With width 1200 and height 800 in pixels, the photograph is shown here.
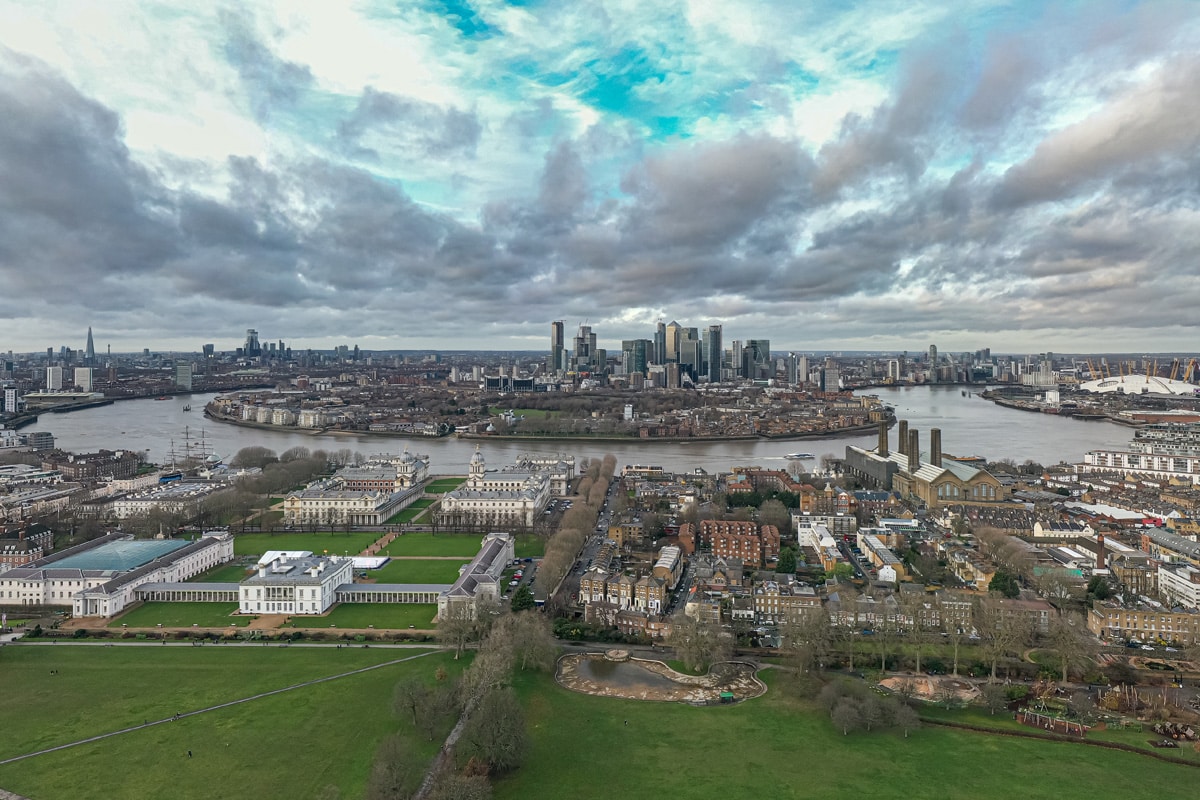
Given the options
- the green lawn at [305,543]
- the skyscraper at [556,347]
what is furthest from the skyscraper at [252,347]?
the green lawn at [305,543]

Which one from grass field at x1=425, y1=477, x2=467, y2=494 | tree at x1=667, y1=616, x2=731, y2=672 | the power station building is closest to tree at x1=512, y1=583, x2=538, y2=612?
tree at x1=667, y1=616, x2=731, y2=672

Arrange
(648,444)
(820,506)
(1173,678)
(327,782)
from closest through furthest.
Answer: (327,782)
(1173,678)
(820,506)
(648,444)

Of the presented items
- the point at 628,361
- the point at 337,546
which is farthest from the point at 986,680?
the point at 628,361

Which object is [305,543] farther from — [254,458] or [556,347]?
[556,347]

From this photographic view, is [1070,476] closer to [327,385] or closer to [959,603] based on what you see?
[959,603]

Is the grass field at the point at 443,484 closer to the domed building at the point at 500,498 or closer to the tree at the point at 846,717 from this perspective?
the domed building at the point at 500,498

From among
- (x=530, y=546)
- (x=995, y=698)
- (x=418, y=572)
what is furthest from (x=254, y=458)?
(x=995, y=698)
